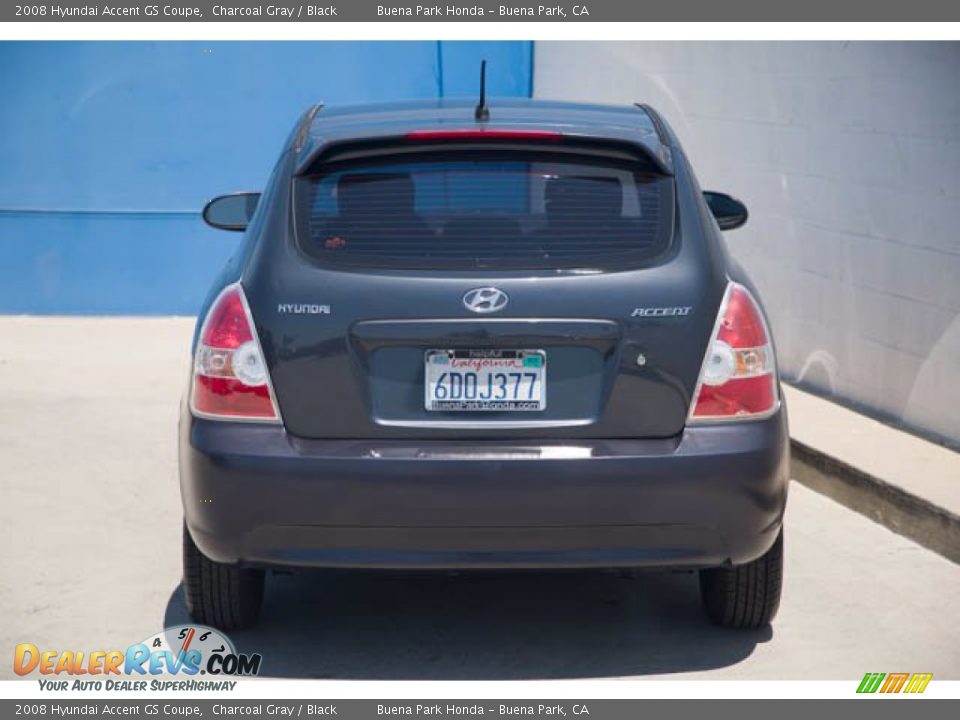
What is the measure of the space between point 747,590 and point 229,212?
2.73m

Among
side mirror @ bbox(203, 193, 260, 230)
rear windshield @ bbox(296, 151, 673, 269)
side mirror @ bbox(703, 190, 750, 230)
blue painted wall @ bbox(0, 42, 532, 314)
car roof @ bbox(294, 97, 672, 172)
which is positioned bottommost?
blue painted wall @ bbox(0, 42, 532, 314)

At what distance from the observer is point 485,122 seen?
5152mm

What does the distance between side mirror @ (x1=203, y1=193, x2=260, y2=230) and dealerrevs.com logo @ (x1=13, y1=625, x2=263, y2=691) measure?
1.99m

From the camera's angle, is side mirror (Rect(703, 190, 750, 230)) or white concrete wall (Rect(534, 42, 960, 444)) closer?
side mirror (Rect(703, 190, 750, 230))

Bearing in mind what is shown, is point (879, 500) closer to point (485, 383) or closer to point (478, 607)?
point (478, 607)

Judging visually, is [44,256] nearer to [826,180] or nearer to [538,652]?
[826,180]

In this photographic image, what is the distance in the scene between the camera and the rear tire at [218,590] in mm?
5160

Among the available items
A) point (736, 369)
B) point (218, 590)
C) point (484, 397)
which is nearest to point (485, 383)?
point (484, 397)

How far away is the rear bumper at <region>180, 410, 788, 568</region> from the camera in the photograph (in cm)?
460

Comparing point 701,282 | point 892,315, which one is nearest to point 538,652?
point 701,282

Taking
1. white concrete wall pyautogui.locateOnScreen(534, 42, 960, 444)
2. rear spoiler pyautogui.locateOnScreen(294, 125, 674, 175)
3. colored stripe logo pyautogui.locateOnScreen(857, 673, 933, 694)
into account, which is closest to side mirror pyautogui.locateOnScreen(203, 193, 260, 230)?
rear spoiler pyautogui.locateOnScreen(294, 125, 674, 175)

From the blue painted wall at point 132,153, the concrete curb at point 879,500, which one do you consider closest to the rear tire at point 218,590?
the concrete curb at point 879,500

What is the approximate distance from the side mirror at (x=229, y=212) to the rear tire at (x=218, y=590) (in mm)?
1838

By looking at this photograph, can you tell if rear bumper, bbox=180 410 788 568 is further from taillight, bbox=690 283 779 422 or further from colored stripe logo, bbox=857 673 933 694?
colored stripe logo, bbox=857 673 933 694
